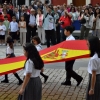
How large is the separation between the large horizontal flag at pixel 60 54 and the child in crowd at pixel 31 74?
1.84m

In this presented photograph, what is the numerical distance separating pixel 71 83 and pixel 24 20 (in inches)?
348

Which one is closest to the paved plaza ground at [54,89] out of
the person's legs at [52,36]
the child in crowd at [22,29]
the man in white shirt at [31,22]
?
the person's legs at [52,36]

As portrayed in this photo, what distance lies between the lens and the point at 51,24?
17.9 metres

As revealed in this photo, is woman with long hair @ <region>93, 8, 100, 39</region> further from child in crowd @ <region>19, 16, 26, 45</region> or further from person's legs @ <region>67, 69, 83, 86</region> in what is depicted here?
person's legs @ <region>67, 69, 83, 86</region>

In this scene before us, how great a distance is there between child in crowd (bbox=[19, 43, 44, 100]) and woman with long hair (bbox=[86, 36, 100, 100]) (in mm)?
968

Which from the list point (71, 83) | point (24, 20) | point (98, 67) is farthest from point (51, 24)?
point (98, 67)

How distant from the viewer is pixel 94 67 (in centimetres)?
680

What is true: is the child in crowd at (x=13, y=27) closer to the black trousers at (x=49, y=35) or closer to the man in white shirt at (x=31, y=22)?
the man in white shirt at (x=31, y=22)

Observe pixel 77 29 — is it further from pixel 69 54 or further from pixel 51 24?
pixel 69 54

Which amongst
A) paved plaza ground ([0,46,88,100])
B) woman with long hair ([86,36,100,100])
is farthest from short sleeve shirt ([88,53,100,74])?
paved plaza ground ([0,46,88,100])

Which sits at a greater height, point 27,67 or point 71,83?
point 27,67

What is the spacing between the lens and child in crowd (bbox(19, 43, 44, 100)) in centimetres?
681

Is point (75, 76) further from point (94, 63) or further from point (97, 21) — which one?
point (97, 21)

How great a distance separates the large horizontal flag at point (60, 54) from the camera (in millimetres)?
9039
